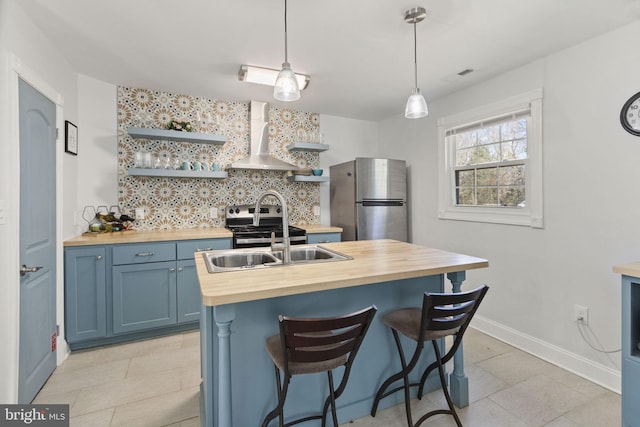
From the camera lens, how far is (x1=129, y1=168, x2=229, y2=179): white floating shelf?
10.2 ft

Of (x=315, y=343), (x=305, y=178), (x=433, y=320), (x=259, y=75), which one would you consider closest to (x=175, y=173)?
(x=259, y=75)

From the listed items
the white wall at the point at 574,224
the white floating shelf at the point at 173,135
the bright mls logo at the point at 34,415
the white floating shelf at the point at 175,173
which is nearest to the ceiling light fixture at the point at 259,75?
the white floating shelf at the point at 173,135

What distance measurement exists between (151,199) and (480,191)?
3.47 metres

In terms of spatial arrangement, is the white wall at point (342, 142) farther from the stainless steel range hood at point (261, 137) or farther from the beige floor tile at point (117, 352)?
the beige floor tile at point (117, 352)

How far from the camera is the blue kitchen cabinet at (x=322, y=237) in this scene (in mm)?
3572

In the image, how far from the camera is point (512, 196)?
288 cm

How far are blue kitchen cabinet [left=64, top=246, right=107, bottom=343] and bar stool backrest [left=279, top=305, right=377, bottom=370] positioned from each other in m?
2.23

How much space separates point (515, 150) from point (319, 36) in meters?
2.00

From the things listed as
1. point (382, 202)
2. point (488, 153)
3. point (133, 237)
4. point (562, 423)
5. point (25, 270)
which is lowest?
point (562, 423)

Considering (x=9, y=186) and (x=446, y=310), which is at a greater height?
(x=9, y=186)

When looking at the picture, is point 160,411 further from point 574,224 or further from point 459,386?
point 574,224

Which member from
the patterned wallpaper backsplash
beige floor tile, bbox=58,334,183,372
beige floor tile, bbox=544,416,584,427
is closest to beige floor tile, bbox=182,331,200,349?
beige floor tile, bbox=58,334,183,372

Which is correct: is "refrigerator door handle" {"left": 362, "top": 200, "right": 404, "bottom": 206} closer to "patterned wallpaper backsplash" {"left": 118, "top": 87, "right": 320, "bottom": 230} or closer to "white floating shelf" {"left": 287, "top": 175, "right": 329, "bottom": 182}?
"white floating shelf" {"left": 287, "top": 175, "right": 329, "bottom": 182}

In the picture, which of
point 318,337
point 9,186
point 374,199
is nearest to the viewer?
point 318,337
